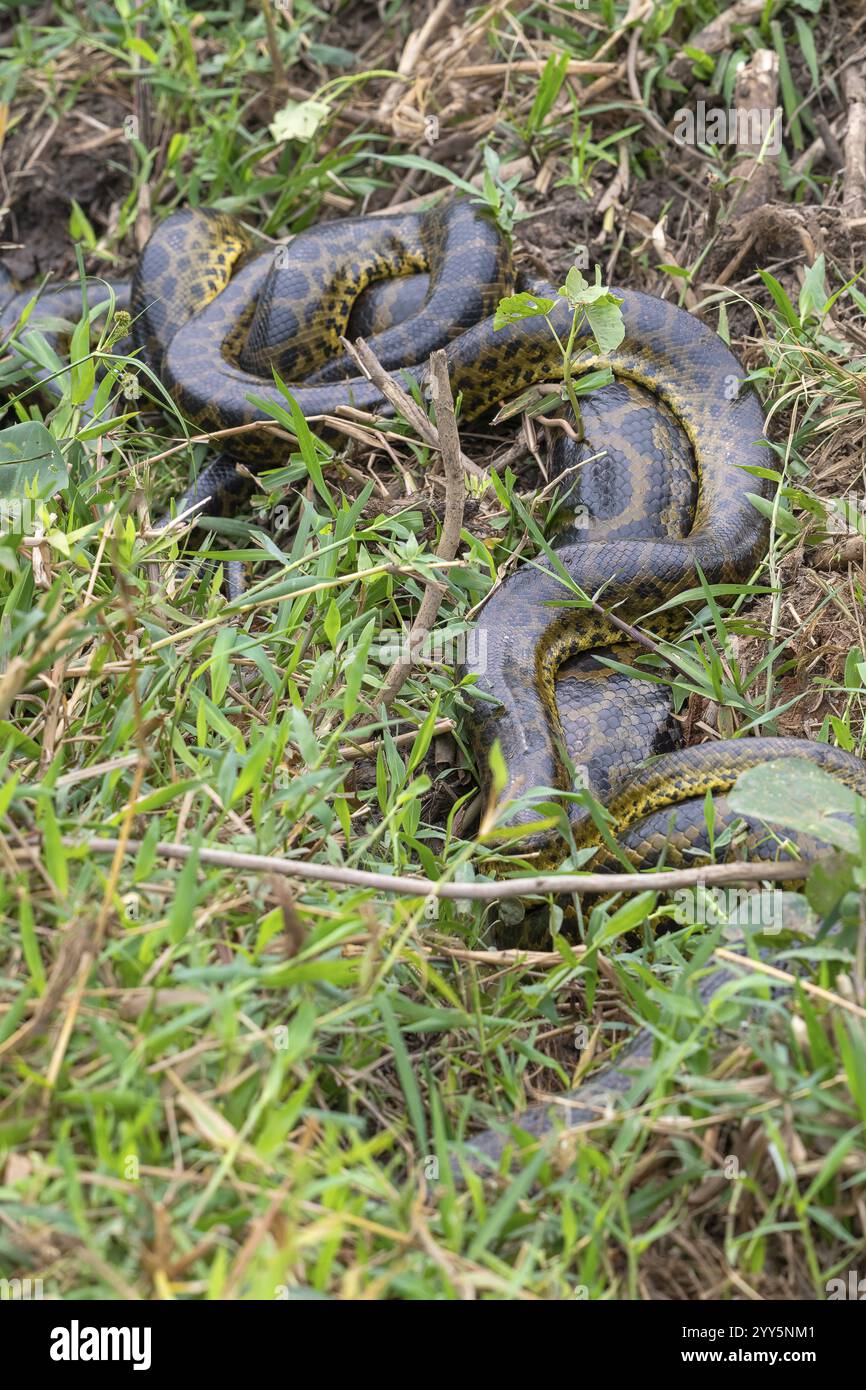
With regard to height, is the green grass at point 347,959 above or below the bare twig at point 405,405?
below

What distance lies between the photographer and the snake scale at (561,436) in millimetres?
4418

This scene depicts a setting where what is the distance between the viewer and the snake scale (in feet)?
14.5

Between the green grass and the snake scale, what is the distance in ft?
0.59

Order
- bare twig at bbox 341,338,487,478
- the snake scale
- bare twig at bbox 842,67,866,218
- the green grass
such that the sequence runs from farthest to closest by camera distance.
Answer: bare twig at bbox 842,67,866,218
bare twig at bbox 341,338,487,478
the snake scale
the green grass

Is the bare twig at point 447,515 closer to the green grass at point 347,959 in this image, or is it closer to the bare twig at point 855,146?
→ the green grass at point 347,959

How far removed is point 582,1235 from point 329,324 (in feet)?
14.6

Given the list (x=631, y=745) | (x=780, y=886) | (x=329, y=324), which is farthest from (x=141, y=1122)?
(x=329, y=324)

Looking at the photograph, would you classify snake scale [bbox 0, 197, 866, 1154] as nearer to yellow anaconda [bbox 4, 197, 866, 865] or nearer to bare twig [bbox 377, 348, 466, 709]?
yellow anaconda [bbox 4, 197, 866, 865]

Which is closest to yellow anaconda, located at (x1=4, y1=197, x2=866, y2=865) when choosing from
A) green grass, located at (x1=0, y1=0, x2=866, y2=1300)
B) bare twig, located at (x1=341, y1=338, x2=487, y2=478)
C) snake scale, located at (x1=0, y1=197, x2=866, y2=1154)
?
snake scale, located at (x1=0, y1=197, x2=866, y2=1154)

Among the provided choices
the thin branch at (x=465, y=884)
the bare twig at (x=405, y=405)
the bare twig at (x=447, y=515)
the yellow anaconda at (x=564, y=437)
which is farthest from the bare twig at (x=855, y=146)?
the thin branch at (x=465, y=884)

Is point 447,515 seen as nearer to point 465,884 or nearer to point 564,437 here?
point 564,437

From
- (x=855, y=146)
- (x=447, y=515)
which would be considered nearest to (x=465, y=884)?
(x=447, y=515)

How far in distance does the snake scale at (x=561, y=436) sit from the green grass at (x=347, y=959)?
18 centimetres

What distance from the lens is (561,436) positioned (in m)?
5.52
